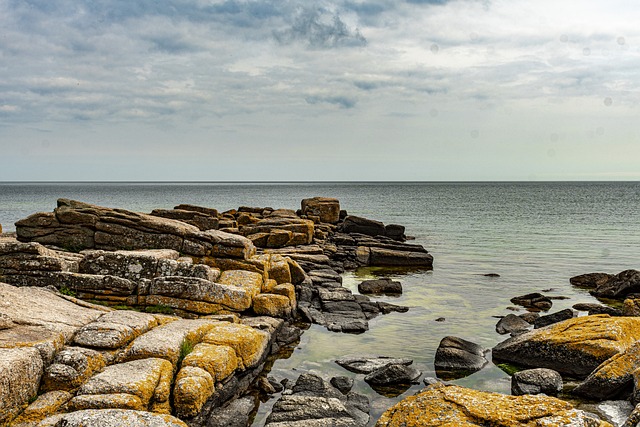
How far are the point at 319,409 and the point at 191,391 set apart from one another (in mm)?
3329

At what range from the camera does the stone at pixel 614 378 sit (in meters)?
14.1

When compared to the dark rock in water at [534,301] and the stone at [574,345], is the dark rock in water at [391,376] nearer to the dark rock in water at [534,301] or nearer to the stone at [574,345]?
the stone at [574,345]

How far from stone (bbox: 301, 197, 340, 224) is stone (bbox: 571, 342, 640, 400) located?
156 ft

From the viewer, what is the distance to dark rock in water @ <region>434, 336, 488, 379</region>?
17.9 metres

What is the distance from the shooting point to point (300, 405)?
13.7 meters

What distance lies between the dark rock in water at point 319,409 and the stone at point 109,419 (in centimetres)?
356

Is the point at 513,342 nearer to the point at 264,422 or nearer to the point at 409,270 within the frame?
the point at 264,422

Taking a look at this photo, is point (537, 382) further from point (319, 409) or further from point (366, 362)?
point (319, 409)

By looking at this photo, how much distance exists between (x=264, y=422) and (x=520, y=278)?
27.3 meters

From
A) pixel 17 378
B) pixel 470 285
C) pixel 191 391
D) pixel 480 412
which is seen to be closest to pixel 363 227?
pixel 470 285

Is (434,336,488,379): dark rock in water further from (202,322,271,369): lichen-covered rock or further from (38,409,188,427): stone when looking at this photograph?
(38,409,188,427): stone

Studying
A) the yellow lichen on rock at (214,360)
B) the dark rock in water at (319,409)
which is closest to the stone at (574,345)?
the dark rock in water at (319,409)

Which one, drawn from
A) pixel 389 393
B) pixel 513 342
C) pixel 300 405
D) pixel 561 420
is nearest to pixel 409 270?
pixel 513 342

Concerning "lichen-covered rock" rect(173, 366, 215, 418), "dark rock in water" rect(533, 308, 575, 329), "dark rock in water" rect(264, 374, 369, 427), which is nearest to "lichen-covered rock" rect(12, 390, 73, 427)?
"lichen-covered rock" rect(173, 366, 215, 418)
